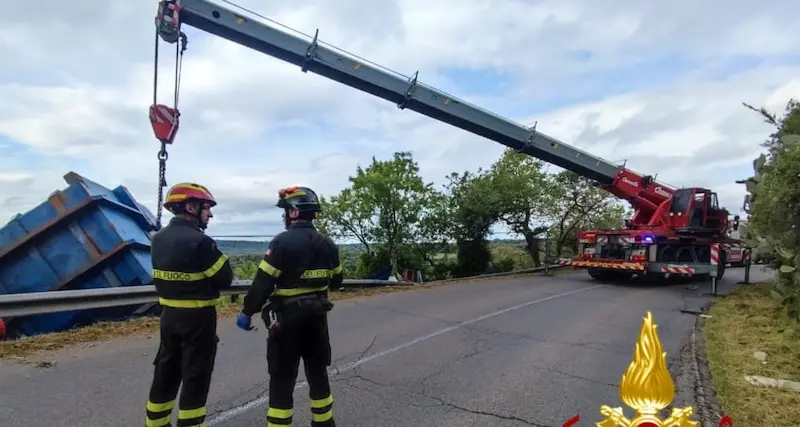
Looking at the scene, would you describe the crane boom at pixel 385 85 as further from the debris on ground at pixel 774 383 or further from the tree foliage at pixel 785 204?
the debris on ground at pixel 774 383

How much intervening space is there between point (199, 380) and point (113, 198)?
5884mm

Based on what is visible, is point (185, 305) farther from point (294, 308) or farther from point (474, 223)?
point (474, 223)

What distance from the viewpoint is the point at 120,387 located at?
4789 mm

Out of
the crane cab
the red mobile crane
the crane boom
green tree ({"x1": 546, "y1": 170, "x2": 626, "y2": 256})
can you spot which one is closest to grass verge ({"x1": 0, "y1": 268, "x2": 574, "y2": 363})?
the red mobile crane

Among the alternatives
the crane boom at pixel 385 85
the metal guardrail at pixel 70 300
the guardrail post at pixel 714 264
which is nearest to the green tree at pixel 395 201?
the crane boom at pixel 385 85

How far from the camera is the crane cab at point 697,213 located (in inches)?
614

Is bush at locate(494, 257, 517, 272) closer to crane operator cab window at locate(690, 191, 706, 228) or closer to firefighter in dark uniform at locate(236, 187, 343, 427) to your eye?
crane operator cab window at locate(690, 191, 706, 228)

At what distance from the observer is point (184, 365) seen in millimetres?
3344

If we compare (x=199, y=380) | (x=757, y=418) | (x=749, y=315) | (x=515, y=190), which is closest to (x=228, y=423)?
(x=199, y=380)

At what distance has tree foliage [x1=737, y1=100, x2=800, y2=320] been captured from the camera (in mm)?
4230

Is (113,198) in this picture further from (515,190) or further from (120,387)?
(515,190)

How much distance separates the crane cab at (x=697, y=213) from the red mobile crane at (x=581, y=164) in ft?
0.09

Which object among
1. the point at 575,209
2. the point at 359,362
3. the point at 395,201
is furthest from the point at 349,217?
the point at 359,362

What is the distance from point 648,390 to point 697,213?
1669 cm
